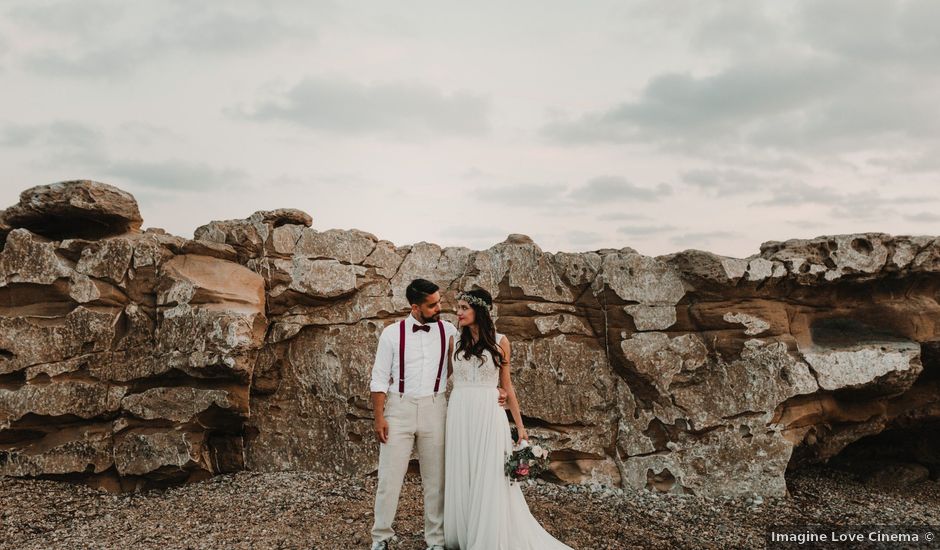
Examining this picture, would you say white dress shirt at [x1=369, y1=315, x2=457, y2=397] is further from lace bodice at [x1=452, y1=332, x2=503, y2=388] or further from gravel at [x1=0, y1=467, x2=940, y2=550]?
gravel at [x1=0, y1=467, x2=940, y2=550]

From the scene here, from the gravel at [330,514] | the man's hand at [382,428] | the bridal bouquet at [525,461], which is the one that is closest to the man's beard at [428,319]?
the man's hand at [382,428]

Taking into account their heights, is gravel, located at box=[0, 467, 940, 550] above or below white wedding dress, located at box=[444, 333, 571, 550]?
below

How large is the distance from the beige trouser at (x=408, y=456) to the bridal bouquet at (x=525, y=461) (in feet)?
2.40

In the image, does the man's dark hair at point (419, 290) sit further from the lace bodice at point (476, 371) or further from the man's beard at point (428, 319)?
the lace bodice at point (476, 371)

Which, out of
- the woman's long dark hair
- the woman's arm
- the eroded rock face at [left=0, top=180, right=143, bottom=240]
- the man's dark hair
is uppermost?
the eroded rock face at [left=0, top=180, right=143, bottom=240]

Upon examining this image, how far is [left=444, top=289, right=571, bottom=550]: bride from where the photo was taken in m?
6.27

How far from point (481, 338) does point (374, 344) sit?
372cm

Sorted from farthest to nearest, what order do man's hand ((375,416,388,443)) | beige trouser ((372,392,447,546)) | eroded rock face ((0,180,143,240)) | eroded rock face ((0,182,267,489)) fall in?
eroded rock face ((0,180,143,240)) → eroded rock face ((0,182,267,489)) → beige trouser ((372,392,447,546)) → man's hand ((375,416,388,443))

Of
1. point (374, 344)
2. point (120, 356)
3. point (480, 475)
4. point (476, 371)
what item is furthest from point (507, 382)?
point (120, 356)

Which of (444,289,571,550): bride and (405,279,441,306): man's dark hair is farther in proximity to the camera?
(405,279,441,306): man's dark hair

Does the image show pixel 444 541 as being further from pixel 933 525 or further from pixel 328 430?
pixel 933 525

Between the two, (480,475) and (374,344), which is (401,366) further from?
(374,344)

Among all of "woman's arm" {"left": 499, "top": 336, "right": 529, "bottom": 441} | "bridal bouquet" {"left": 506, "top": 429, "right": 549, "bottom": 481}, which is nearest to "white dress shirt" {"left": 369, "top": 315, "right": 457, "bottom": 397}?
"woman's arm" {"left": 499, "top": 336, "right": 529, "bottom": 441}

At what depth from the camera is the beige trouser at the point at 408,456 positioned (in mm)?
6508
